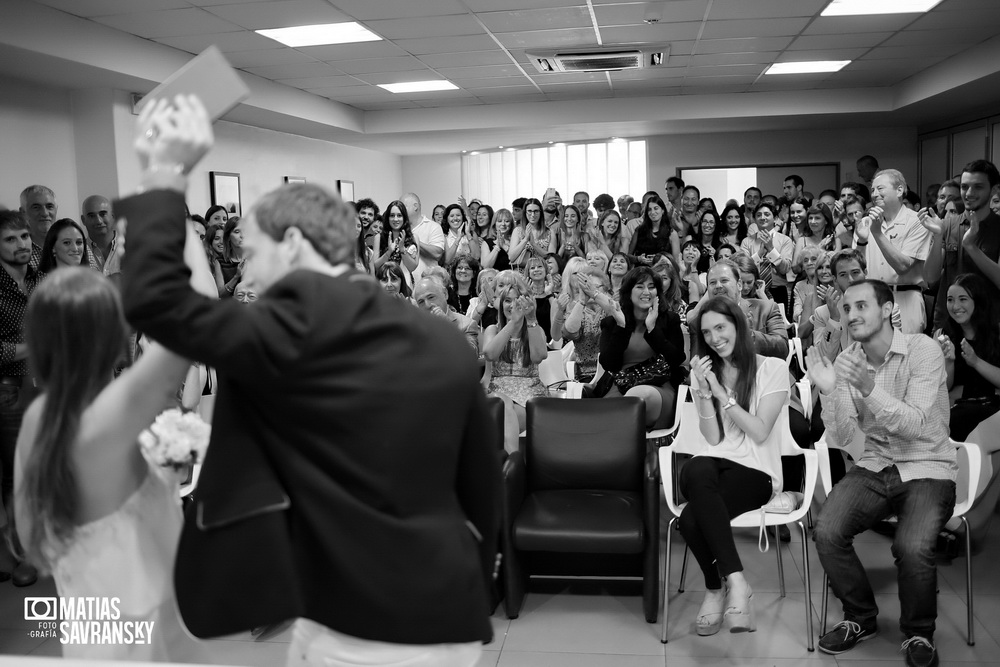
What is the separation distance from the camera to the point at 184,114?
4.03ft

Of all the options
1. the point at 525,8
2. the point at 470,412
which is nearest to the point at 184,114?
the point at 470,412

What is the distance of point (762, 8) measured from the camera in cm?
664

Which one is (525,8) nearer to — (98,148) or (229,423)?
(98,148)

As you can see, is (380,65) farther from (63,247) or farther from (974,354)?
(974,354)

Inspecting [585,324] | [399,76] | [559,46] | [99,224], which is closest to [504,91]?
[399,76]

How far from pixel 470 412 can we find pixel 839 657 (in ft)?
7.56

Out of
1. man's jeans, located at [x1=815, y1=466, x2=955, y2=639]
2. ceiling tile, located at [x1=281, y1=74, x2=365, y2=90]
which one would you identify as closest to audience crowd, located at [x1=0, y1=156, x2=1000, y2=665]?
man's jeans, located at [x1=815, y1=466, x2=955, y2=639]

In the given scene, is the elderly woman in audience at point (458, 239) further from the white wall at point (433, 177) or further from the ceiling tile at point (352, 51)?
the white wall at point (433, 177)

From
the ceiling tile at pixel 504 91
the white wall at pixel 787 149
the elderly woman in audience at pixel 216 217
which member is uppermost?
the ceiling tile at pixel 504 91

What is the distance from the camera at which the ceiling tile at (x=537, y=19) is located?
6547 mm

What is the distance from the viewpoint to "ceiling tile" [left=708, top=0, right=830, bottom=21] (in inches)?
255

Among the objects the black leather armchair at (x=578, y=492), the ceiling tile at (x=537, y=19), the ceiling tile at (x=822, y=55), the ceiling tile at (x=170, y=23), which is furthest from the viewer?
the ceiling tile at (x=822, y=55)

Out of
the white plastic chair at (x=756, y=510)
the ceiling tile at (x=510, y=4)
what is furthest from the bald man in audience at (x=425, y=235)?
the white plastic chair at (x=756, y=510)

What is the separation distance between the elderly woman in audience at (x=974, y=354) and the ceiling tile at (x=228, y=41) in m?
5.43
